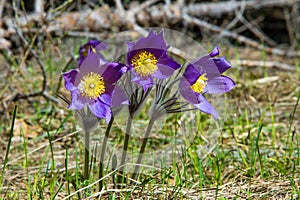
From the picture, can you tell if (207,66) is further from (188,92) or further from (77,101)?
(77,101)

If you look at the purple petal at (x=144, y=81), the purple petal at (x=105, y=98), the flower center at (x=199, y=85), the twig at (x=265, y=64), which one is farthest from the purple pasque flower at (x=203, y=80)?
the twig at (x=265, y=64)

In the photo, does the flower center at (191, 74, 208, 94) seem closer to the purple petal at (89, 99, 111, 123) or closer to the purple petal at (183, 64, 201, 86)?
the purple petal at (183, 64, 201, 86)

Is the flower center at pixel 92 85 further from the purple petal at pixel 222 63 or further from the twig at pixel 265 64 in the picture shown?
the twig at pixel 265 64

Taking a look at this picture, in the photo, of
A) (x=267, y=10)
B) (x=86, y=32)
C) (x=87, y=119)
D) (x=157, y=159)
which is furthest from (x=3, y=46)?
(x=267, y=10)

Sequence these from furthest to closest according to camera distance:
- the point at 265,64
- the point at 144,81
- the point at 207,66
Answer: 1. the point at 265,64
2. the point at 207,66
3. the point at 144,81

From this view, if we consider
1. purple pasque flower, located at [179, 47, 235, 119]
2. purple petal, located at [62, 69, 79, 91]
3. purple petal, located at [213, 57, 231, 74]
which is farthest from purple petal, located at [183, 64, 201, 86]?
purple petal, located at [62, 69, 79, 91]

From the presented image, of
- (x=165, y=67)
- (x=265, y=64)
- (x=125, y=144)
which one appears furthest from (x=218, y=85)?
(x=265, y=64)

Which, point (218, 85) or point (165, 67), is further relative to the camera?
point (218, 85)
